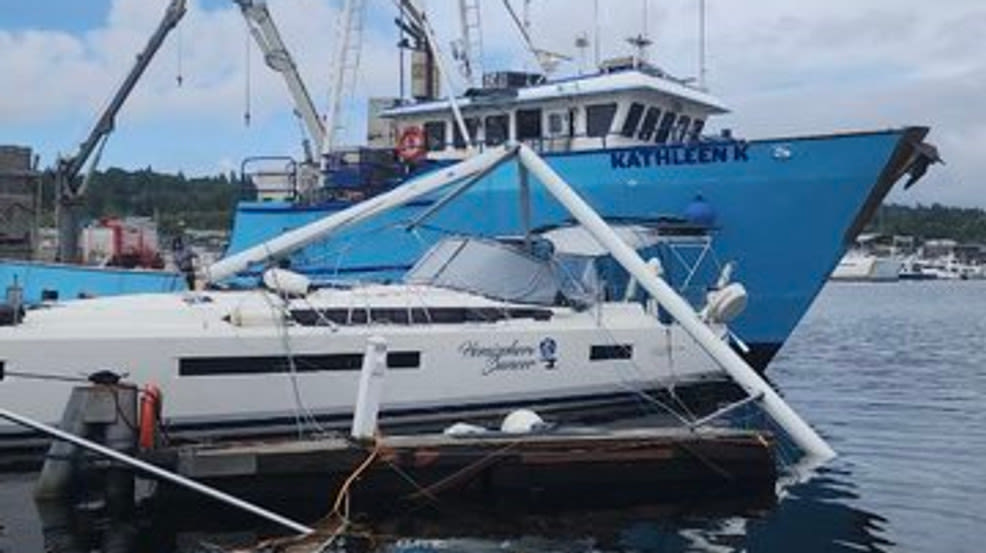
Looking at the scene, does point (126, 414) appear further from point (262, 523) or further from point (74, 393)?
point (262, 523)

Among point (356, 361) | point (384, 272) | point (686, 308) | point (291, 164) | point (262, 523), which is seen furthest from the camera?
point (291, 164)

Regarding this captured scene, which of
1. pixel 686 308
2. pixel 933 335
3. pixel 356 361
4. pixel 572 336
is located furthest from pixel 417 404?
pixel 933 335

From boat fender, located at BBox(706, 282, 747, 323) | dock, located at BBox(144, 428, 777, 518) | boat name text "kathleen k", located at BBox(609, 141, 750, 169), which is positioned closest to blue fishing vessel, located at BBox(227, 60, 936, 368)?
boat name text "kathleen k", located at BBox(609, 141, 750, 169)

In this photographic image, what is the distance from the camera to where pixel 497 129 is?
26.4m

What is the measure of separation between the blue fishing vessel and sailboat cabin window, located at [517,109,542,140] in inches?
1.1

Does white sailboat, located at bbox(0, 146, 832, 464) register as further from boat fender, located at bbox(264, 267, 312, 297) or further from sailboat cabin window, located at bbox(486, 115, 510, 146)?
sailboat cabin window, located at bbox(486, 115, 510, 146)

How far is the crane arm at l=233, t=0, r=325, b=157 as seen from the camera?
98.6 feet

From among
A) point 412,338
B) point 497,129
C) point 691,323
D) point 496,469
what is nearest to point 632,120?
point 497,129

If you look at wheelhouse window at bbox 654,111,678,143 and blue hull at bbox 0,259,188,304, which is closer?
blue hull at bbox 0,259,188,304

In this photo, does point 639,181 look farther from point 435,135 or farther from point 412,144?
point 435,135

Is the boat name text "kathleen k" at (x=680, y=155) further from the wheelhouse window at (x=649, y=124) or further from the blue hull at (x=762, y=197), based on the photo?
the wheelhouse window at (x=649, y=124)

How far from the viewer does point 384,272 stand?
2344 cm

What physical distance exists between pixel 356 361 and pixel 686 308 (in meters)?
4.13

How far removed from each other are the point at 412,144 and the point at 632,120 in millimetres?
5219
